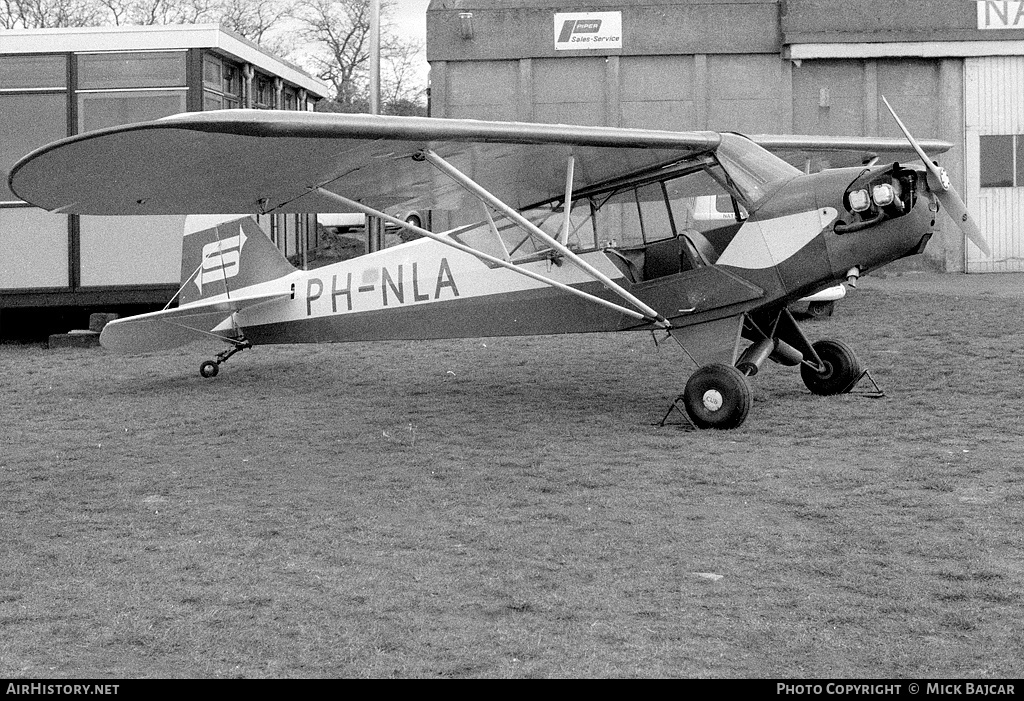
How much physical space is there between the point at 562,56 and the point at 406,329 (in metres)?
13.7

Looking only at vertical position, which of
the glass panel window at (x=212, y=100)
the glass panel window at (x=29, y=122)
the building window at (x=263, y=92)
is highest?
the building window at (x=263, y=92)

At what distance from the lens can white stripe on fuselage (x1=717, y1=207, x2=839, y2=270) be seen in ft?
27.3

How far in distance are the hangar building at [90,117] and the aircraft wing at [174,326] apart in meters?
3.90

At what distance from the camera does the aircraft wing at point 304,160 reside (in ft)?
21.9

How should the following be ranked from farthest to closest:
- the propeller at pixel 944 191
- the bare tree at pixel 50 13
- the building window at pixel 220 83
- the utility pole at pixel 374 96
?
the bare tree at pixel 50 13
the utility pole at pixel 374 96
the building window at pixel 220 83
the propeller at pixel 944 191

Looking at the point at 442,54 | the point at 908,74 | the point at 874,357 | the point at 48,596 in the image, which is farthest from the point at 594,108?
the point at 48,596

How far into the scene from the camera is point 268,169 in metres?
7.71

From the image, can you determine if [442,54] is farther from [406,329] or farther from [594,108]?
[406,329]

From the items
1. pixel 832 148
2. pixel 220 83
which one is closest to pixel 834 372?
pixel 832 148

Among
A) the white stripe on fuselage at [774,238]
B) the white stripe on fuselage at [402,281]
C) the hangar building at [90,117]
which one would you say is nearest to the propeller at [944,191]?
the white stripe on fuselage at [774,238]

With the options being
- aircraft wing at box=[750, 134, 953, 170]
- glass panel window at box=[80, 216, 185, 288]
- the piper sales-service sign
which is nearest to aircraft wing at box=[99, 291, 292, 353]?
glass panel window at box=[80, 216, 185, 288]

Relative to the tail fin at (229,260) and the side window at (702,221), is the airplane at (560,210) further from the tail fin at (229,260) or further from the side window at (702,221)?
the tail fin at (229,260)

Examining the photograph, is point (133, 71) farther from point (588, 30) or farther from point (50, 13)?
point (50, 13)

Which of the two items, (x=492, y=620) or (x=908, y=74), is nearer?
(x=492, y=620)
